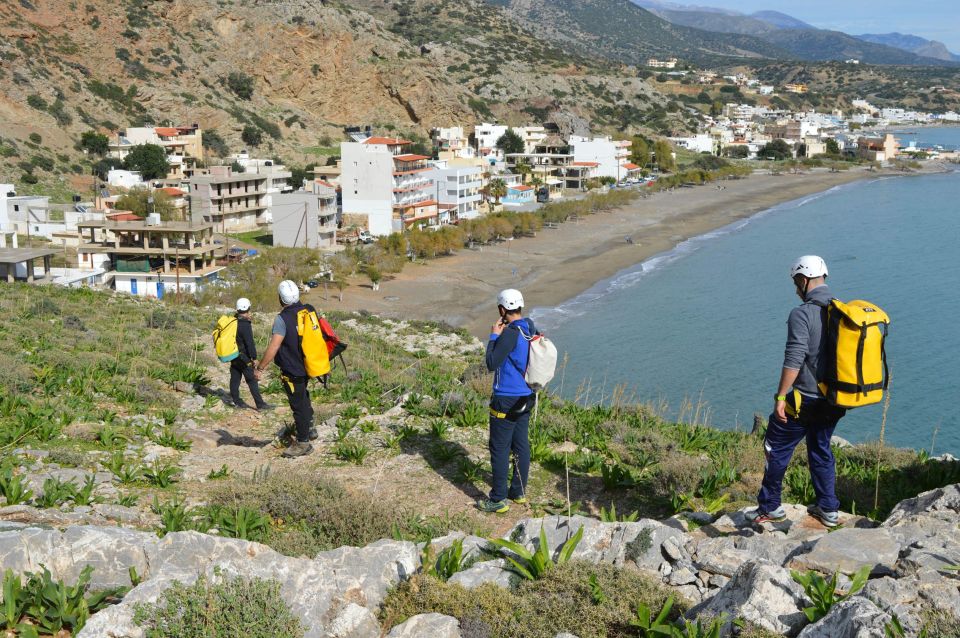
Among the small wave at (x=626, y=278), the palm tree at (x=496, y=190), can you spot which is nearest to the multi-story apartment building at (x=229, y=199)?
the palm tree at (x=496, y=190)

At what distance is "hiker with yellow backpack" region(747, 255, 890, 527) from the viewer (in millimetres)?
5152

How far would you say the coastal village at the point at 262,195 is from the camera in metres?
35.8

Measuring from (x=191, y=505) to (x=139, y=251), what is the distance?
32386 millimetres

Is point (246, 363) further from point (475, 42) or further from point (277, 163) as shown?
point (475, 42)

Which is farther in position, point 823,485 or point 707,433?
point 707,433

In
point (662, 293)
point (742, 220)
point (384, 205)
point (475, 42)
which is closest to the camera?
point (662, 293)

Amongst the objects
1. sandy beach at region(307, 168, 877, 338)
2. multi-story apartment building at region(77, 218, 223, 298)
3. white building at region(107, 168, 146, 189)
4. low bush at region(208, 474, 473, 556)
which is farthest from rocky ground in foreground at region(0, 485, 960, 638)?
white building at region(107, 168, 146, 189)

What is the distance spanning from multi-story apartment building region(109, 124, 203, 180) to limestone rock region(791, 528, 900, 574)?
58.2 metres

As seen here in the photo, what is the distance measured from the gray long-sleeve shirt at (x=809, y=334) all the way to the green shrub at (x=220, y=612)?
3.43 metres

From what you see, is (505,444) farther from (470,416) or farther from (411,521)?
(470,416)

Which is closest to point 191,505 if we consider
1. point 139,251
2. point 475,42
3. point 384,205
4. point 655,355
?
point 655,355

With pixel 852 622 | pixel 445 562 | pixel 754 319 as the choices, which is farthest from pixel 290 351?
pixel 754 319

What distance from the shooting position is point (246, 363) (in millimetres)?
9836

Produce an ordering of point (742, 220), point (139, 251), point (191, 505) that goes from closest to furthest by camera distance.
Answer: point (191, 505), point (139, 251), point (742, 220)
